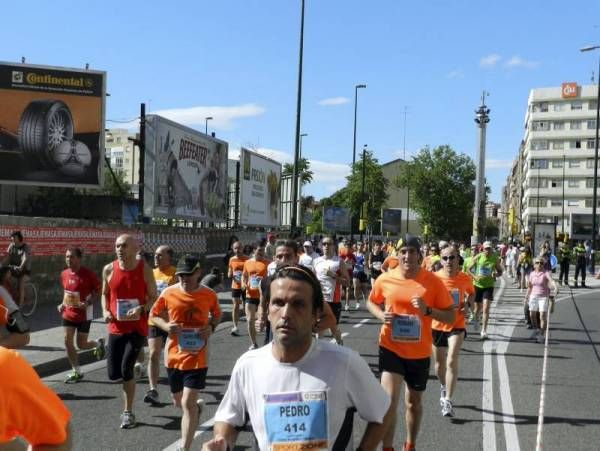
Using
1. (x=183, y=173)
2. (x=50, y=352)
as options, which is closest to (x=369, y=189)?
(x=183, y=173)

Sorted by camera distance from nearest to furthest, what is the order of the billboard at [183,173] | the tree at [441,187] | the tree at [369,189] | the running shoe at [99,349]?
the running shoe at [99,349], the billboard at [183,173], the tree at [369,189], the tree at [441,187]

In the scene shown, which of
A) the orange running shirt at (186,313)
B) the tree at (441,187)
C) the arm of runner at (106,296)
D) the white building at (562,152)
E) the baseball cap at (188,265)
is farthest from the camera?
the tree at (441,187)

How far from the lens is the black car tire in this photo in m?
24.9

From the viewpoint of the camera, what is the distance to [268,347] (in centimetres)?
281

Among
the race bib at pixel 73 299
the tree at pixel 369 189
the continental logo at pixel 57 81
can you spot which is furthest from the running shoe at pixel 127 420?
the tree at pixel 369 189

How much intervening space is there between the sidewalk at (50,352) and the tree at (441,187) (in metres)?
93.6

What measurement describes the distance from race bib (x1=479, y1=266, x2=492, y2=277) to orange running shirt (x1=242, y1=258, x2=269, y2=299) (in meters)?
4.65

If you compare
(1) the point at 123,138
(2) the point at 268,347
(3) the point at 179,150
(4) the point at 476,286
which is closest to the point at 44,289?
(4) the point at 476,286

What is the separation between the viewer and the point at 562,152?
9825 centimetres

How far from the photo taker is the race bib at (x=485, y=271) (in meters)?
14.0

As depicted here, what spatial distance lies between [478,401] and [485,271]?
20.8 ft

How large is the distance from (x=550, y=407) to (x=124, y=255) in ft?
16.0

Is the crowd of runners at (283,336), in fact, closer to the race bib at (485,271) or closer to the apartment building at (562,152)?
the race bib at (485,271)

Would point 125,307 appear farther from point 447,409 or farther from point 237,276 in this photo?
point 237,276
